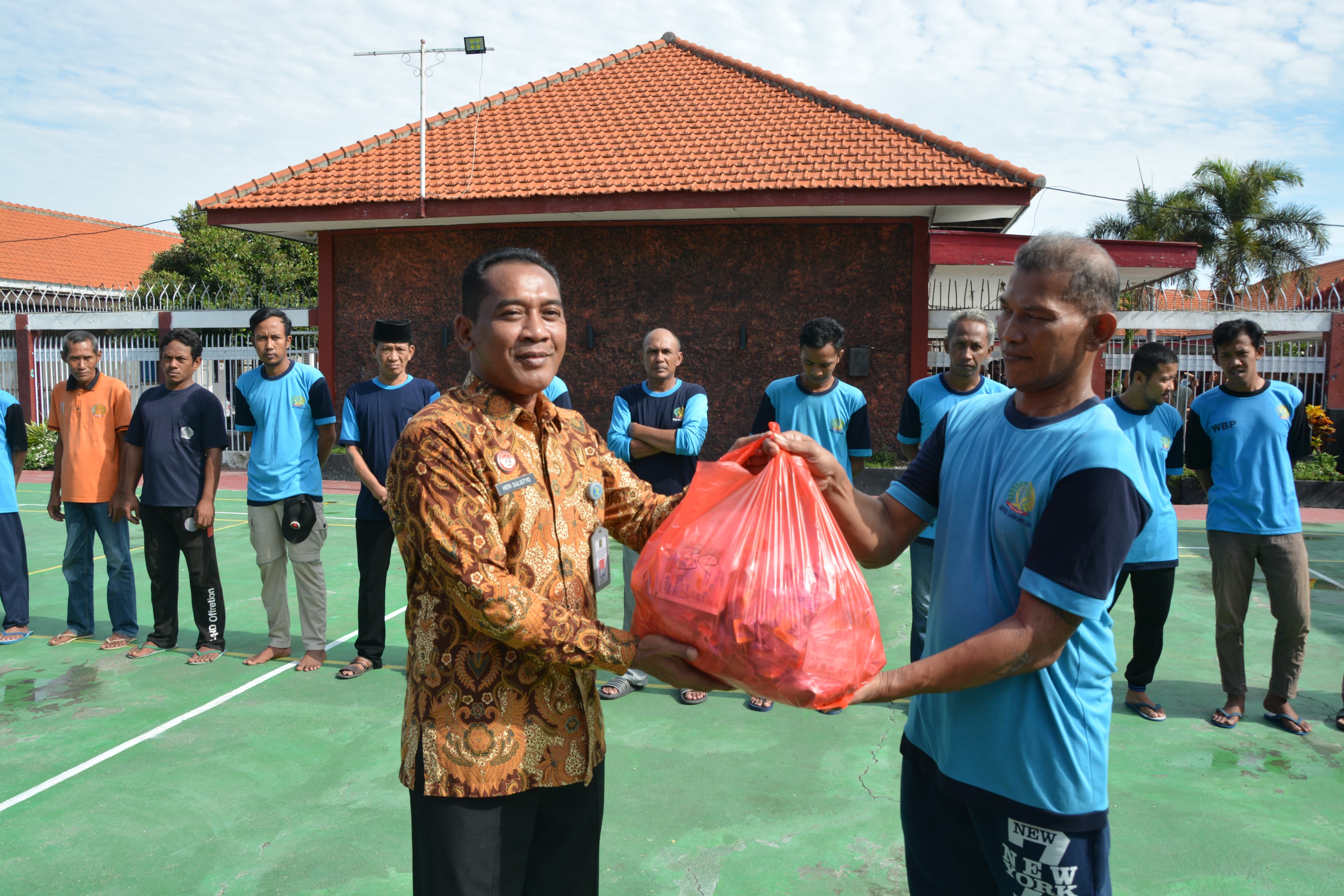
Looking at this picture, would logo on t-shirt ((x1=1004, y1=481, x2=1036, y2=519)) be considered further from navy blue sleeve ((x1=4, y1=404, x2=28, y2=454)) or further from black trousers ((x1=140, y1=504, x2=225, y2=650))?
navy blue sleeve ((x1=4, y1=404, x2=28, y2=454))

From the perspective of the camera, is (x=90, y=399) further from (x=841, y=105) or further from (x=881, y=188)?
(x=841, y=105)

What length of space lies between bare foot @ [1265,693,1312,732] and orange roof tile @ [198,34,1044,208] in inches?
329

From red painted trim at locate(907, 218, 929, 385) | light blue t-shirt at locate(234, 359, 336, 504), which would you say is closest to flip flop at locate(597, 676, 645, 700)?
light blue t-shirt at locate(234, 359, 336, 504)

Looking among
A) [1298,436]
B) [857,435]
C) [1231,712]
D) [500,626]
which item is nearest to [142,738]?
[500,626]

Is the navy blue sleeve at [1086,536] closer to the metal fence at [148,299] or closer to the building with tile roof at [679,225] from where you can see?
the building with tile roof at [679,225]

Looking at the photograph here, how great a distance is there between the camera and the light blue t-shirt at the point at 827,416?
4449 millimetres

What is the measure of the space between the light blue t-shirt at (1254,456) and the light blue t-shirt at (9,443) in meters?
6.82

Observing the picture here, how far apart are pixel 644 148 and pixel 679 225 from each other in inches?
58.4

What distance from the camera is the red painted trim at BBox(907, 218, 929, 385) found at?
39.1ft

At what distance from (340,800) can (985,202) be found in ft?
34.4

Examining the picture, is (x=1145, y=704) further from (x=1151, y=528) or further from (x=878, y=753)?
(x=878, y=753)

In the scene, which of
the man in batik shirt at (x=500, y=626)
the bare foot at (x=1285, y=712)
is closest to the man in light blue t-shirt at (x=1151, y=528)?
the bare foot at (x=1285, y=712)

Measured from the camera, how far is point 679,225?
41.3ft

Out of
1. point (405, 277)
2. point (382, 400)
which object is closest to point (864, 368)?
point (405, 277)
